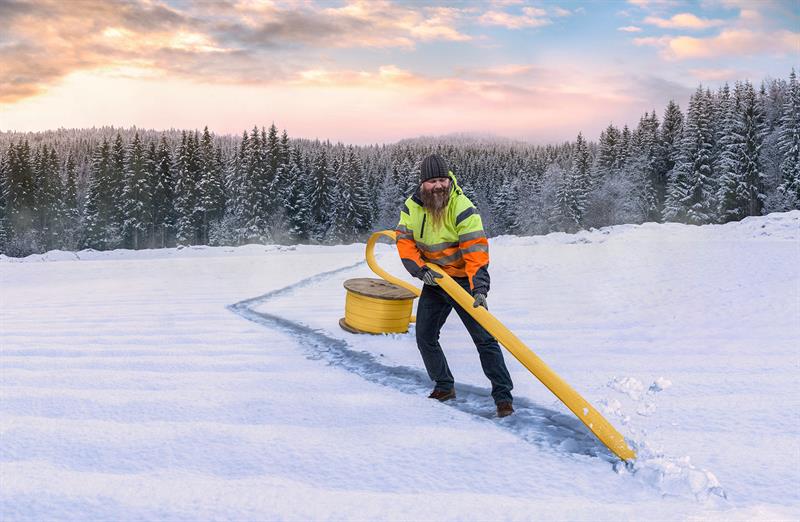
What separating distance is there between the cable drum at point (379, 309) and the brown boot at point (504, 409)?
2.22m

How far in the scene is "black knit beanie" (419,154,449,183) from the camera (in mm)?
3658

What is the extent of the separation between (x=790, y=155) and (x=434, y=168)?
48.9m

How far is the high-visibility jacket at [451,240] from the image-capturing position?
3.62m

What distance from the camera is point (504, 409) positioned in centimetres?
348

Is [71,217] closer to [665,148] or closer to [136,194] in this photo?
[136,194]

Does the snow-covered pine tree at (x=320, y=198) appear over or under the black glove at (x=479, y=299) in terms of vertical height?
over

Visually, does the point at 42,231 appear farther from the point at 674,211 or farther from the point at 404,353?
the point at 404,353

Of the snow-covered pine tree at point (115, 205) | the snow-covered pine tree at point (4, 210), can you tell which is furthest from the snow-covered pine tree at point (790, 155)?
the snow-covered pine tree at point (4, 210)

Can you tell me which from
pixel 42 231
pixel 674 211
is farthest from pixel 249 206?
pixel 674 211

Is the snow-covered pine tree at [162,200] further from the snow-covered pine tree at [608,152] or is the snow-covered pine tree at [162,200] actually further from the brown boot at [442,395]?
the brown boot at [442,395]

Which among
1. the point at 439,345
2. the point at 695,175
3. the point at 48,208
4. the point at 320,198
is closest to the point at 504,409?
the point at 439,345

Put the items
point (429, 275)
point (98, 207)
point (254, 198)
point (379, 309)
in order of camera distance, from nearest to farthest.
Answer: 1. point (429, 275)
2. point (379, 309)
3. point (254, 198)
4. point (98, 207)

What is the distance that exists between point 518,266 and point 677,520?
32.9 feet

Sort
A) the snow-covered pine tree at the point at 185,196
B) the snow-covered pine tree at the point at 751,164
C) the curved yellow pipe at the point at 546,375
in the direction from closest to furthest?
the curved yellow pipe at the point at 546,375 < the snow-covered pine tree at the point at 751,164 < the snow-covered pine tree at the point at 185,196
